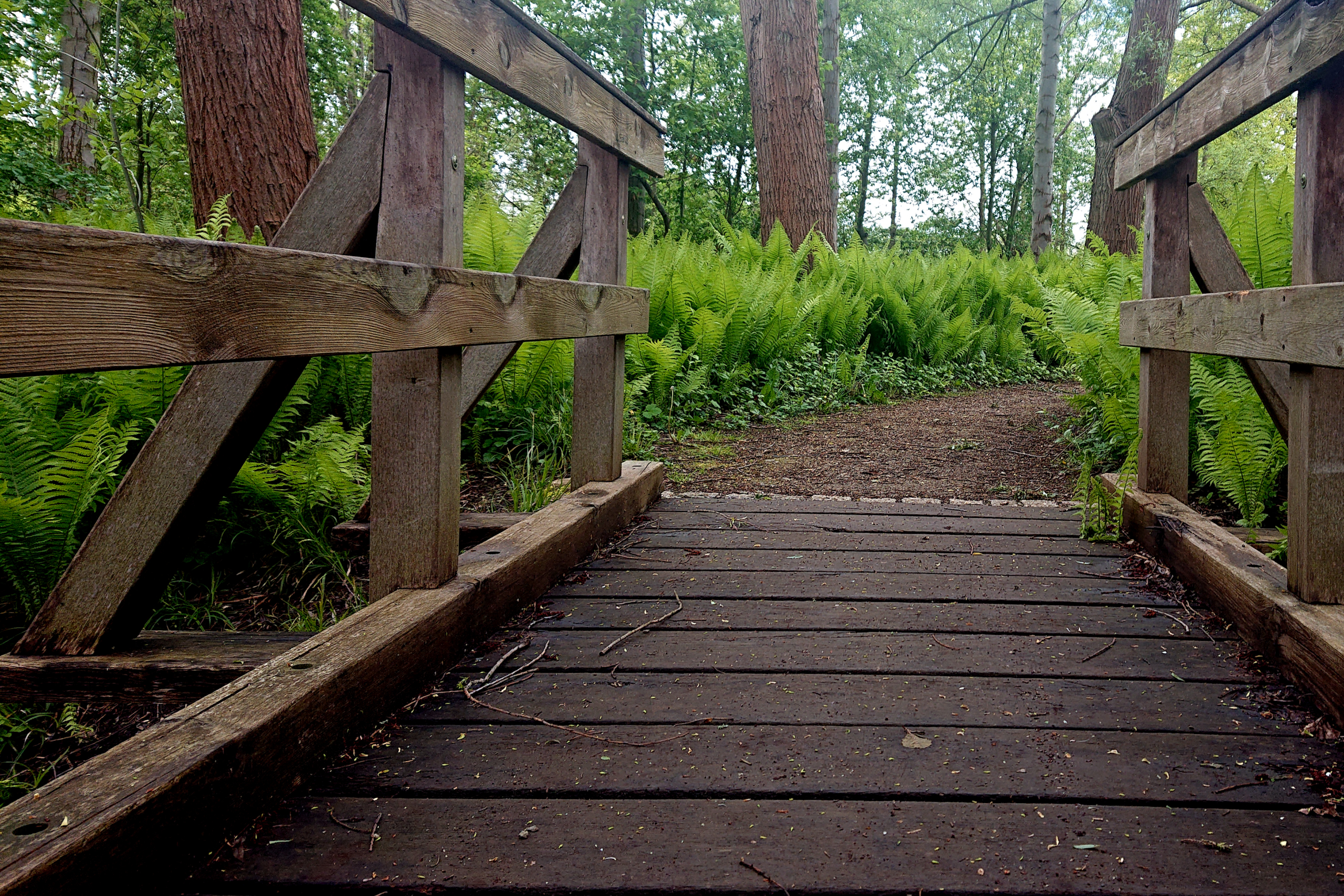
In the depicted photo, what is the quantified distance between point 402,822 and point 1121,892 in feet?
3.54

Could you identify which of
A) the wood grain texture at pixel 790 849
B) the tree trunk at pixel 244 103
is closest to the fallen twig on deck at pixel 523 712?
the wood grain texture at pixel 790 849

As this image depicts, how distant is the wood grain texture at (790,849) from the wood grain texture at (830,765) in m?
0.05

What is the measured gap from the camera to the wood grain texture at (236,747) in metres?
1.14

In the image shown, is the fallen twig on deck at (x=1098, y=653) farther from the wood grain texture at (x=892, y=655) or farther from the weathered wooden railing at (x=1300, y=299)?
the weathered wooden railing at (x=1300, y=299)

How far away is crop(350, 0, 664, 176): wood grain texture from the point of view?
76.4 inches

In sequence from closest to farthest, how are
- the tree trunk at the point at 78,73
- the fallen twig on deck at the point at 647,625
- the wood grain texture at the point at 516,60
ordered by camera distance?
the wood grain texture at the point at 516,60, the fallen twig on deck at the point at 647,625, the tree trunk at the point at 78,73

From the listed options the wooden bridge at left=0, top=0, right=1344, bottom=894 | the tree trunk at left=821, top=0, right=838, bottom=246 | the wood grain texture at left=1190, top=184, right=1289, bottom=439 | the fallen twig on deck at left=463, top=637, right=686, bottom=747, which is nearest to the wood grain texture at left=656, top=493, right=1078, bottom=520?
the wooden bridge at left=0, top=0, right=1344, bottom=894

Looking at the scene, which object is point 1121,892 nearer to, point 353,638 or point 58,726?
point 353,638

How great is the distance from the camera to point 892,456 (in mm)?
5324

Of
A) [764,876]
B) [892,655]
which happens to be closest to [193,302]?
[764,876]

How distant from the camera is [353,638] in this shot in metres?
1.86

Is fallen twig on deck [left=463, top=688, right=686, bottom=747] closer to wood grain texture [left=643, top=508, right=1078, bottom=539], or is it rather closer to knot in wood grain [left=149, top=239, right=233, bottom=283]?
knot in wood grain [left=149, top=239, right=233, bottom=283]

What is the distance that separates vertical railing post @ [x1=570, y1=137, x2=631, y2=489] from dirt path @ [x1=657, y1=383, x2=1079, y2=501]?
0.91 m

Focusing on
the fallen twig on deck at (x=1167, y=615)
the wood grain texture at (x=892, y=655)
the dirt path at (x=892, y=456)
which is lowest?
the wood grain texture at (x=892, y=655)
